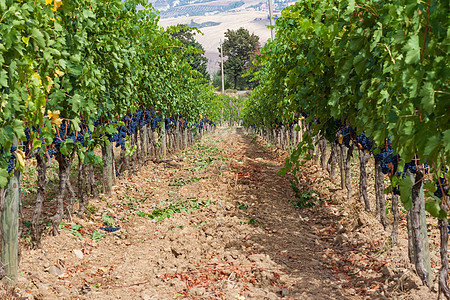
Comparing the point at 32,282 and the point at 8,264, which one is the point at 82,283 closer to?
the point at 32,282

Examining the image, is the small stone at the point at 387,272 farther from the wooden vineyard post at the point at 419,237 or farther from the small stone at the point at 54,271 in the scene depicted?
the small stone at the point at 54,271

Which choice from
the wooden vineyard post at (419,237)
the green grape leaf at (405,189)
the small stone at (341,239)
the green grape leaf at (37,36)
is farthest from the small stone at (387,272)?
the green grape leaf at (37,36)

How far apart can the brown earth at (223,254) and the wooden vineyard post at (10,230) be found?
0.18 meters

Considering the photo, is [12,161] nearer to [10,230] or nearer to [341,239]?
[10,230]

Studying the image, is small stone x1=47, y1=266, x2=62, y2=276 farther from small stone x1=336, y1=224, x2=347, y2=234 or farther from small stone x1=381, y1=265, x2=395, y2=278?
small stone x1=336, y1=224, x2=347, y2=234

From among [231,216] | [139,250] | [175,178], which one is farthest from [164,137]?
[139,250]

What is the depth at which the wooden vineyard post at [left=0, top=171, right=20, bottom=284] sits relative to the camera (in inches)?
147

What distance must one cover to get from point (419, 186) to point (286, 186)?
19.1 feet

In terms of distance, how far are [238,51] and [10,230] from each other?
82.7 m

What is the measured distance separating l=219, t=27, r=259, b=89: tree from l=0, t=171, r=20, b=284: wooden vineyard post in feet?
256

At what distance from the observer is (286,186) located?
31.1 ft

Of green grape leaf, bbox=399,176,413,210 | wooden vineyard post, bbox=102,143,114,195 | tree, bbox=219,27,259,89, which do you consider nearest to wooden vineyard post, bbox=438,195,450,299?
green grape leaf, bbox=399,176,413,210

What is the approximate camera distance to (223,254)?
15.5 ft

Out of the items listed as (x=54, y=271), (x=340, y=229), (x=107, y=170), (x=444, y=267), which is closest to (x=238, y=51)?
(x=107, y=170)
